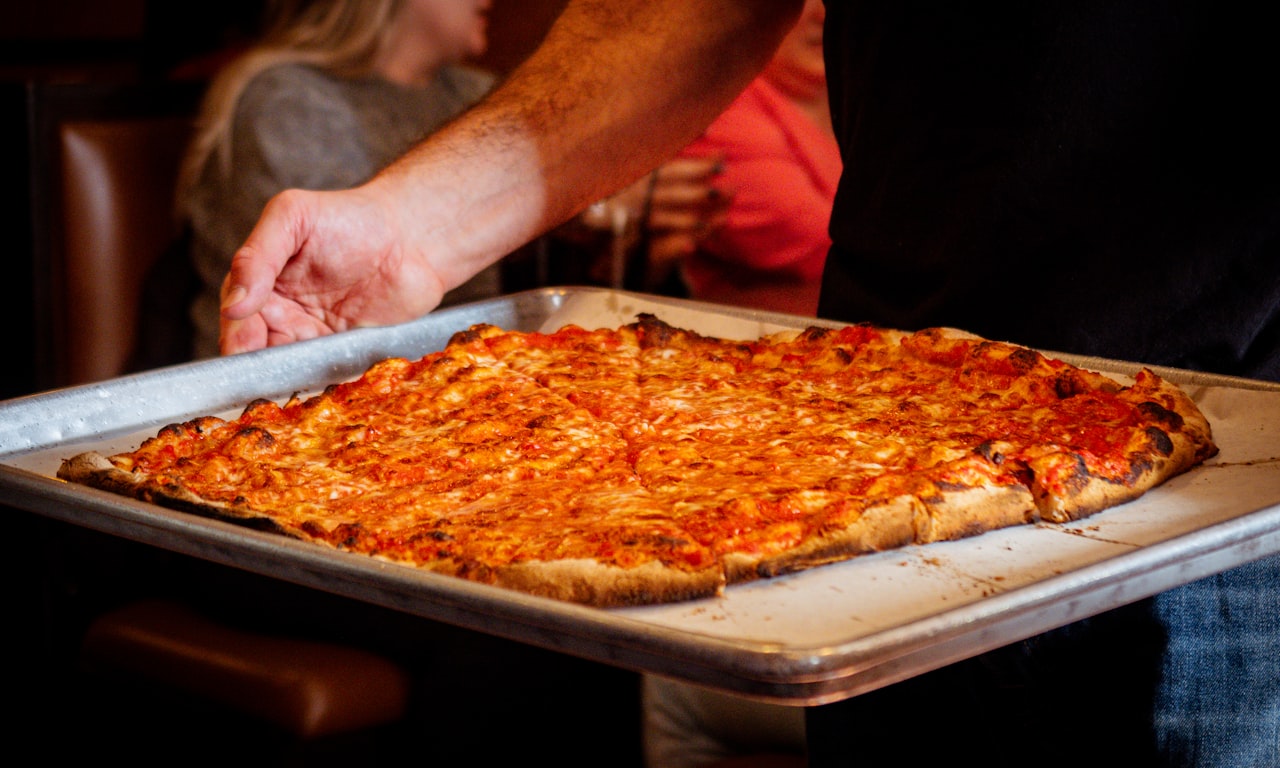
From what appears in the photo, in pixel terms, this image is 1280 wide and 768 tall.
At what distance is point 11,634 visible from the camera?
10.3ft

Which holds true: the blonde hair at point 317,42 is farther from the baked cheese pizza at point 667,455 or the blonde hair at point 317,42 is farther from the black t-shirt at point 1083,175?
the black t-shirt at point 1083,175

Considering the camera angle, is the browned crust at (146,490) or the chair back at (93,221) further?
the chair back at (93,221)

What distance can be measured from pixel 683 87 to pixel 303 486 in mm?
781

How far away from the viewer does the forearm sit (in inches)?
63.0

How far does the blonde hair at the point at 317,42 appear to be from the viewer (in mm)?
3283

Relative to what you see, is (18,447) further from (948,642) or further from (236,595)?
(236,595)

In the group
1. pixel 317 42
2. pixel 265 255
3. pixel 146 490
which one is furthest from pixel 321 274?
pixel 317 42

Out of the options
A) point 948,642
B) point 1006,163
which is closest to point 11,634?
point 1006,163

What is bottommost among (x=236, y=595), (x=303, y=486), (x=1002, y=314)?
(x=236, y=595)

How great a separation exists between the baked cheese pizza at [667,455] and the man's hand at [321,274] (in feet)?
0.39

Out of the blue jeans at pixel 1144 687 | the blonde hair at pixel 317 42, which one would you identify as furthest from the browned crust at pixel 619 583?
the blonde hair at pixel 317 42

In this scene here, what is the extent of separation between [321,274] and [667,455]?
0.53m

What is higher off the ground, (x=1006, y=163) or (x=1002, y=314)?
(x=1006, y=163)

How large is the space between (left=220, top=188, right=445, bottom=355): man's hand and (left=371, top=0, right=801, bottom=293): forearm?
2.1 inches
